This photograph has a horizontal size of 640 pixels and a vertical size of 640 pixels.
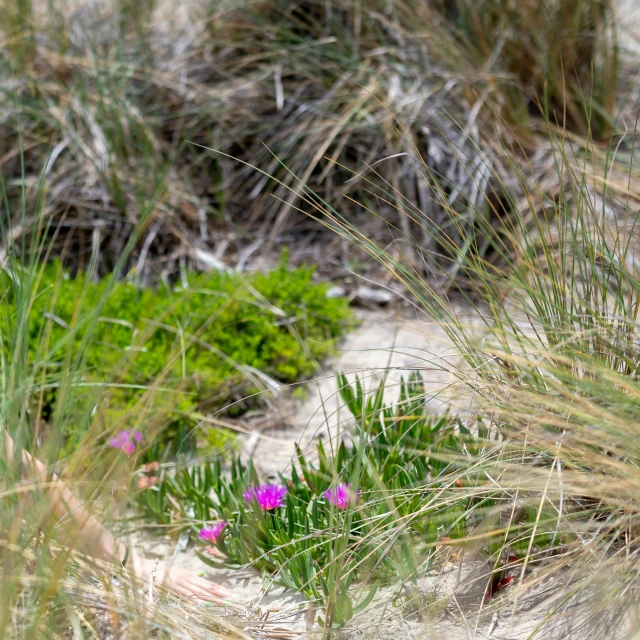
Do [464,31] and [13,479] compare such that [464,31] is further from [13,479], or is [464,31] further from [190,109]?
[13,479]

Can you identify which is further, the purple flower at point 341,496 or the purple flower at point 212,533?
the purple flower at point 212,533

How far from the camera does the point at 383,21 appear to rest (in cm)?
447

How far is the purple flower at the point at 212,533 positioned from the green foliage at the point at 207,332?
613mm

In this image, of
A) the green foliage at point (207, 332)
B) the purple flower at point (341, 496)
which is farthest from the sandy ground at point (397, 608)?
the green foliage at point (207, 332)

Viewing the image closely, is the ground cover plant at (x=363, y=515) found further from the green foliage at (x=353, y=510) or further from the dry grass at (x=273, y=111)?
the dry grass at (x=273, y=111)

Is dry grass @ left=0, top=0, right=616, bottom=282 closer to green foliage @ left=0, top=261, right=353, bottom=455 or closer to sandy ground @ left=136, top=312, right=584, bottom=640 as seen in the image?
green foliage @ left=0, top=261, right=353, bottom=455

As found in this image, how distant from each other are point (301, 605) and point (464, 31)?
12.2 ft

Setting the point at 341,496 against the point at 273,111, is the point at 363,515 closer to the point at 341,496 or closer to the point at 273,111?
the point at 341,496

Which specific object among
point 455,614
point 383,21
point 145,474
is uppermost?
point 383,21

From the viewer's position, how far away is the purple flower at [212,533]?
7.30 ft

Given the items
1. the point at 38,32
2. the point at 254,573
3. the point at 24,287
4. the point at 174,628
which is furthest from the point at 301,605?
the point at 38,32

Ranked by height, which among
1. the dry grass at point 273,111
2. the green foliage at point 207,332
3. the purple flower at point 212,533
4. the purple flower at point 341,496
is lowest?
the purple flower at point 212,533

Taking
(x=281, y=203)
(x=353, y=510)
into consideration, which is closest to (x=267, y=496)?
(x=353, y=510)

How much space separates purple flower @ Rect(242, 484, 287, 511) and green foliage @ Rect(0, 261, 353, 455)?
2.16ft
